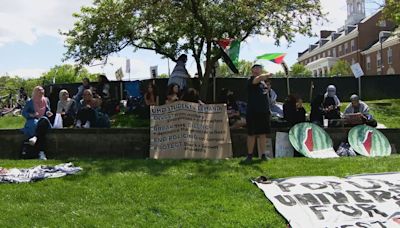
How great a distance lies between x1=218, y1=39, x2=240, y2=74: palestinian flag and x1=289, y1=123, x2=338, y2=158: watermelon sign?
446 cm

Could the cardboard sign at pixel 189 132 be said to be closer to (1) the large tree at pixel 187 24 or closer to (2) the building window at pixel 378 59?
(1) the large tree at pixel 187 24

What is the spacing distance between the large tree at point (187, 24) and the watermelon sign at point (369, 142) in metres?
7.41

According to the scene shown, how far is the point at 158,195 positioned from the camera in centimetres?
638

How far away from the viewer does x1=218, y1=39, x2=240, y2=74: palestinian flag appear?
14219 millimetres

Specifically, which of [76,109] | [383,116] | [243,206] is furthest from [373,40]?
[243,206]

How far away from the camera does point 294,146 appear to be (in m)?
9.72

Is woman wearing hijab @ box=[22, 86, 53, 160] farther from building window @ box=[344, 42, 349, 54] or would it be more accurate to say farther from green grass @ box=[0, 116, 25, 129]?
building window @ box=[344, 42, 349, 54]

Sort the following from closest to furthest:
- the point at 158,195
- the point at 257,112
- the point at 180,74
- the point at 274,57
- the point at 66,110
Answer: the point at 158,195 < the point at 257,112 < the point at 274,57 < the point at 66,110 < the point at 180,74

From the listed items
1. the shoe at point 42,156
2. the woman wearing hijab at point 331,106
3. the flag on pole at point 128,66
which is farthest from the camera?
the flag on pole at point 128,66

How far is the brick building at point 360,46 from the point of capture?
62281 millimetres

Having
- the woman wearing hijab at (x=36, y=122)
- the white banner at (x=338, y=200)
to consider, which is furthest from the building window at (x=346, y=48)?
the white banner at (x=338, y=200)

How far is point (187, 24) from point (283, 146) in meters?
10.0

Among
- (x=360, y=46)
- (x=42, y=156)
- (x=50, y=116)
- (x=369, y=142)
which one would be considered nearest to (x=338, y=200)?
(x=369, y=142)

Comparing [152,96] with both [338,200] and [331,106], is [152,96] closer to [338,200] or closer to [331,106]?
[331,106]
